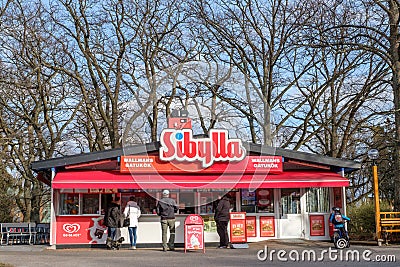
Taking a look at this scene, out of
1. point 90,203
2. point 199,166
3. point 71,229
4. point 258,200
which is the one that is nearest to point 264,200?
point 258,200

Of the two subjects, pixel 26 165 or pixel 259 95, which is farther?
pixel 26 165

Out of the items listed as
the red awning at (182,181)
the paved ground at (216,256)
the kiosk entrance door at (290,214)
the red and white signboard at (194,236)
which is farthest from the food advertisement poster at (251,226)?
the red and white signboard at (194,236)

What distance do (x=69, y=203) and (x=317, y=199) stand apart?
878 centimetres

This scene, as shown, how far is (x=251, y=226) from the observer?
20.9m

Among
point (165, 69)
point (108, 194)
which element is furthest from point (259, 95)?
point (108, 194)

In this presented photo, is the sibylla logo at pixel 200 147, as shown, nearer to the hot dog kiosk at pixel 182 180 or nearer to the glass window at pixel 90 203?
the hot dog kiosk at pixel 182 180

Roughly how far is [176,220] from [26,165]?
16612 mm

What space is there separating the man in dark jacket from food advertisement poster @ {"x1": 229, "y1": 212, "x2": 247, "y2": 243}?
0.46 metres

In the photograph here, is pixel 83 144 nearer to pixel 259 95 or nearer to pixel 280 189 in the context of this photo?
pixel 259 95

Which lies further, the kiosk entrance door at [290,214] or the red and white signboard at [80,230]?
the kiosk entrance door at [290,214]

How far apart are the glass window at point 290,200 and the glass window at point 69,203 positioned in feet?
23.6

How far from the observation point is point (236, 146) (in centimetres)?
1983

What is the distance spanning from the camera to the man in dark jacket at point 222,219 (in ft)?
60.8

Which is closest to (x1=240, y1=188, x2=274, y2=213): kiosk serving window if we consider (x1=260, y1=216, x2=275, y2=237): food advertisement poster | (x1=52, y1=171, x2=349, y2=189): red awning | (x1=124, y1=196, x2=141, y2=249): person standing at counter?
(x1=260, y1=216, x2=275, y2=237): food advertisement poster
